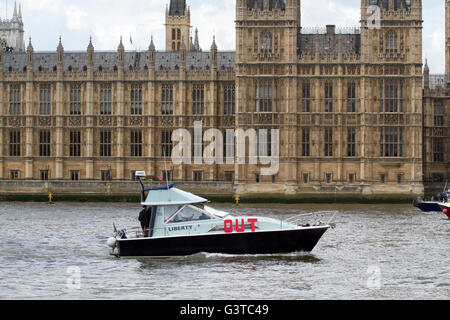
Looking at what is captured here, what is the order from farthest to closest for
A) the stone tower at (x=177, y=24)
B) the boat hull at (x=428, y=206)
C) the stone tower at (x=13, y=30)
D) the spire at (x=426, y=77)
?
the stone tower at (x=13, y=30)
the stone tower at (x=177, y=24)
the spire at (x=426, y=77)
the boat hull at (x=428, y=206)

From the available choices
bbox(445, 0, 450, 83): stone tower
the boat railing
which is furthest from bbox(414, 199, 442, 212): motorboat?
bbox(445, 0, 450, 83): stone tower

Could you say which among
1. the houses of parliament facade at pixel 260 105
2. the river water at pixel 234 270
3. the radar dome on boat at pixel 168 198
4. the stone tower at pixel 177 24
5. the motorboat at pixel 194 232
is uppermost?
the stone tower at pixel 177 24

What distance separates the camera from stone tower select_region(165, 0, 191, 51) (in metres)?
162

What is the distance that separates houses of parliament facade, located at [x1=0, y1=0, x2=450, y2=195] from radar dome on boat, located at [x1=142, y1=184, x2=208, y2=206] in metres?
48.7

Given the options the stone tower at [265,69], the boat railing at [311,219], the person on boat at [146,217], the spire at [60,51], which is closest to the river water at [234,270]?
the boat railing at [311,219]

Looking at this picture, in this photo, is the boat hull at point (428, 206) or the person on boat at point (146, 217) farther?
the boat hull at point (428, 206)

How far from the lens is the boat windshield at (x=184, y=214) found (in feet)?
152

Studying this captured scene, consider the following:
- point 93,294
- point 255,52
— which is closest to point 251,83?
point 255,52

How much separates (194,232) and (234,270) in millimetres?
3561

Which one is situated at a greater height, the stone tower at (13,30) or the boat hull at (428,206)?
the stone tower at (13,30)

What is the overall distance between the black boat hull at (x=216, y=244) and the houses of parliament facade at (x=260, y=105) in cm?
4836

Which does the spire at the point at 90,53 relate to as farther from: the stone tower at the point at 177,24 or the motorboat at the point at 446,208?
the stone tower at the point at 177,24

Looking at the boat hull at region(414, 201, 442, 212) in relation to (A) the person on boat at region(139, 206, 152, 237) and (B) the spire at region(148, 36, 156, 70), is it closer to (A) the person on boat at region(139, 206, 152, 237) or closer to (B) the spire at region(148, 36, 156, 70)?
(B) the spire at region(148, 36, 156, 70)
